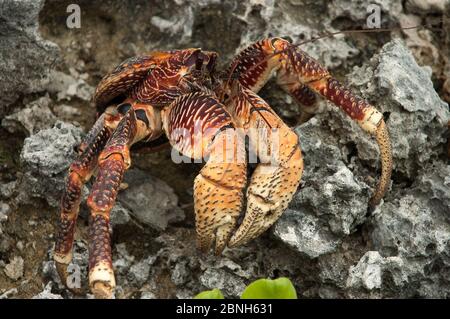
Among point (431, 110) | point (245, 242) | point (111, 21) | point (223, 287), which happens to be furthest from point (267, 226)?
point (111, 21)

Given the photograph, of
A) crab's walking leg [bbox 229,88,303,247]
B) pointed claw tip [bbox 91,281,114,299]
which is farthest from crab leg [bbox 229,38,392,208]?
pointed claw tip [bbox 91,281,114,299]

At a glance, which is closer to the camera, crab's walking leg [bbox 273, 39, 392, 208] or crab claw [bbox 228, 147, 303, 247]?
crab claw [bbox 228, 147, 303, 247]

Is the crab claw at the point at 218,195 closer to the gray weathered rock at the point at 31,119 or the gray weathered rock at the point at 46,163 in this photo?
the gray weathered rock at the point at 46,163

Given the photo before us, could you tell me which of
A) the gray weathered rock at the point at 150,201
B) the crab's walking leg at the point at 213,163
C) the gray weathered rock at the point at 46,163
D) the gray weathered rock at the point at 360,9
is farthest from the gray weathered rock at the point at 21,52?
the gray weathered rock at the point at 360,9

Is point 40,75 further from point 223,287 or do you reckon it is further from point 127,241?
point 223,287

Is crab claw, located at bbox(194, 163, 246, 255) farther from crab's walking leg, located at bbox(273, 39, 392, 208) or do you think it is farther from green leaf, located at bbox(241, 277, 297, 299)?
crab's walking leg, located at bbox(273, 39, 392, 208)

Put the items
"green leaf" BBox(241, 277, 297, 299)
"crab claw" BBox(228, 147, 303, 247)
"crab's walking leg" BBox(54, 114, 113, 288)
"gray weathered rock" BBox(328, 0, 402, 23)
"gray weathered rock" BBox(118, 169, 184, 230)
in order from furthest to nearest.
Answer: "gray weathered rock" BBox(328, 0, 402, 23), "gray weathered rock" BBox(118, 169, 184, 230), "crab's walking leg" BBox(54, 114, 113, 288), "crab claw" BBox(228, 147, 303, 247), "green leaf" BBox(241, 277, 297, 299)

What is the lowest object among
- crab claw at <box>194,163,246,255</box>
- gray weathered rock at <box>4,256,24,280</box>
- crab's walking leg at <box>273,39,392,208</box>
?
gray weathered rock at <box>4,256,24,280</box>
